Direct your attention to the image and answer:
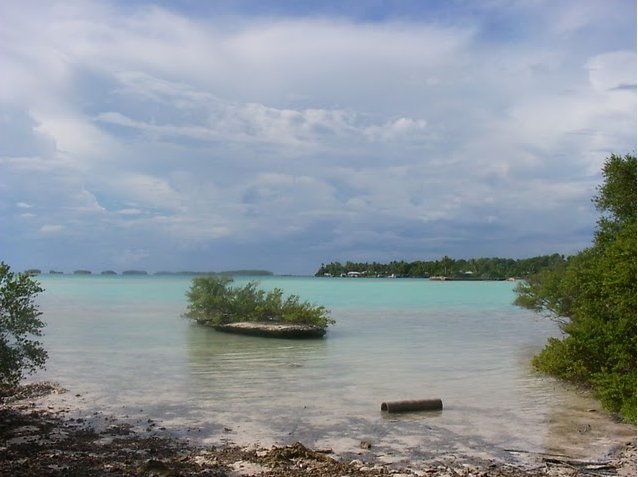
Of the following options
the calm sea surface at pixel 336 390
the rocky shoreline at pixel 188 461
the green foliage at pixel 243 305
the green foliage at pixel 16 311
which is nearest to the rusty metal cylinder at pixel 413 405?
the calm sea surface at pixel 336 390

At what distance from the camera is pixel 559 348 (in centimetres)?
1708

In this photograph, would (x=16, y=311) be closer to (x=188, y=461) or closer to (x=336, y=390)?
(x=188, y=461)

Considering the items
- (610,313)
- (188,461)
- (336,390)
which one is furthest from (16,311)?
(610,313)

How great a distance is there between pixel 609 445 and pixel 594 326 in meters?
3.30

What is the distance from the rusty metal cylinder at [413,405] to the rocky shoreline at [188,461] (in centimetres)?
278

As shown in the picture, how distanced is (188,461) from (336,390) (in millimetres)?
7388

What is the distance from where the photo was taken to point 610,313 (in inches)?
533

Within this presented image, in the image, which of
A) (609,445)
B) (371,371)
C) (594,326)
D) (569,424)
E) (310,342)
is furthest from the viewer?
(310,342)

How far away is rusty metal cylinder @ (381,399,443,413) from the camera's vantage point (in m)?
13.7

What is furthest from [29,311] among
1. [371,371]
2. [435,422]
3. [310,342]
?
[310,342]

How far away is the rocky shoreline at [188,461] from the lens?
8.95m

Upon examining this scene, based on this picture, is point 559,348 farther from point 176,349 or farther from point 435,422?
point 176,349

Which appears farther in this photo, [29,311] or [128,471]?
[29,311]

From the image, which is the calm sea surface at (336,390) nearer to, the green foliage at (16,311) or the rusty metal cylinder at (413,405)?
the rusty metal cylinder at (413,405)
